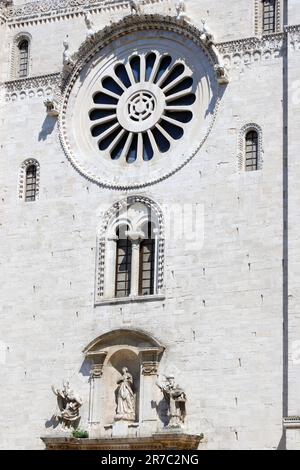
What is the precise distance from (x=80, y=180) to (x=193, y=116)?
135 inches

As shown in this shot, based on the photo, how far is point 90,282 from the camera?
109 ft

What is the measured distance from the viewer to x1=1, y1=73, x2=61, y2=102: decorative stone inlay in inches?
1394

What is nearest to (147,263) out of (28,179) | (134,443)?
(28,179)

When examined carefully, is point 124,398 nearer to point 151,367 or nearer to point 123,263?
point 151,367

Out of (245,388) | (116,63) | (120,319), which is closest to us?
(245,388)

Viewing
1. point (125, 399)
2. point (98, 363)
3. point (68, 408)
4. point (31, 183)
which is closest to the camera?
point (125, 399)

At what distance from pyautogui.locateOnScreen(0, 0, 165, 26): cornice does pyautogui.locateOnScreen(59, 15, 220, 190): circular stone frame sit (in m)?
0.86

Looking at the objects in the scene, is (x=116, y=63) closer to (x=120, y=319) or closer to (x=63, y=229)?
(x=63, y=229)

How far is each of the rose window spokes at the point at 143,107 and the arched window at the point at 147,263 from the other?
6.98 ft

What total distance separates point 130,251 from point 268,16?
685cm

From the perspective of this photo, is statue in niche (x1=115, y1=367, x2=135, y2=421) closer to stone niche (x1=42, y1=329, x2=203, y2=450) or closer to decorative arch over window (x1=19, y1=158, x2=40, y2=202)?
stone niche (x1=42, y1=329, x2=203, y2=450)

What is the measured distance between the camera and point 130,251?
33.3 meters

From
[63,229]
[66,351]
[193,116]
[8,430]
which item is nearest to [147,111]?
[193,116]

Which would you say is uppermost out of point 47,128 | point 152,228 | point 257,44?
point 257,44
